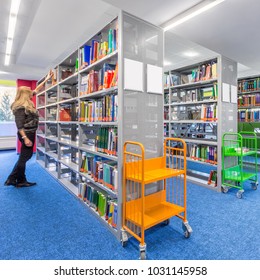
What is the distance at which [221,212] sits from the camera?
8.91ft

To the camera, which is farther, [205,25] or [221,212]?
[205,25]

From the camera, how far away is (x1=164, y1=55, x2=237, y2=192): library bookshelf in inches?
143

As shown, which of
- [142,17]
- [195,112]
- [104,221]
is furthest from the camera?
[195,112]

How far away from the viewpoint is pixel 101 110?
8.48 feet

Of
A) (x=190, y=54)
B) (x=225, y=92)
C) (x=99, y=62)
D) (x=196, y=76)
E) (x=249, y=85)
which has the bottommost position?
(x=225, y=92)

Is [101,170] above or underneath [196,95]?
underneath

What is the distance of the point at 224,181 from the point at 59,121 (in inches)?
132

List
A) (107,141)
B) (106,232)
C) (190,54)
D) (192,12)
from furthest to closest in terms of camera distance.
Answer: (190,54) < (192,12) < (107,141) < (106,232)

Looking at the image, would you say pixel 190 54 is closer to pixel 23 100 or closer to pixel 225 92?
pixel 225 92

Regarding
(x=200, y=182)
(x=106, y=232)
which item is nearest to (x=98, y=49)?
(x=106, y=232)

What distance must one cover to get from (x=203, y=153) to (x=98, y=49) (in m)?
2.78

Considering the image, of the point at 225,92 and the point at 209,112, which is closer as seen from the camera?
the point at 225,92
